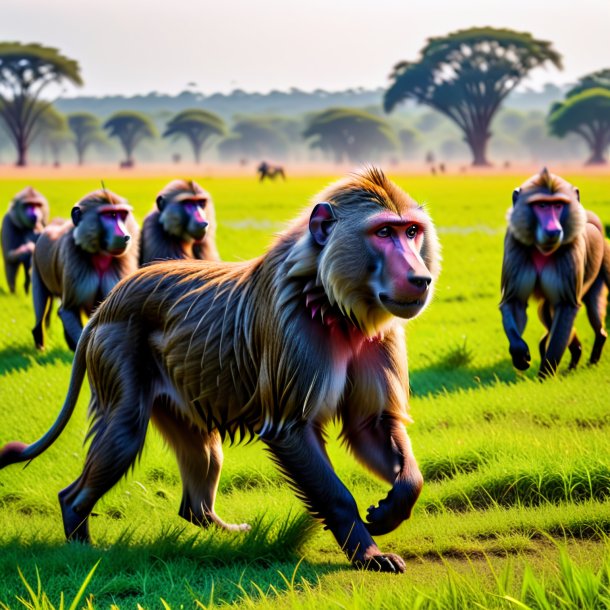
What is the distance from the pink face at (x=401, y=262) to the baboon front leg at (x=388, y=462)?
2.16 feet

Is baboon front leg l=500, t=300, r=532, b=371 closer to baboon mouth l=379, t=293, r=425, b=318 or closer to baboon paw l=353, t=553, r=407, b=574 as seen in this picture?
baboon paw l=353, t=553, r=407, b=574

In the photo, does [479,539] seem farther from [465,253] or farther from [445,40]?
[445,40]

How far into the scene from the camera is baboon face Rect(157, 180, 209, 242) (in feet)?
31.6

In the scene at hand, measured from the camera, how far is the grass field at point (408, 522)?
3.94 m

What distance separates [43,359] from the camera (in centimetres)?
975

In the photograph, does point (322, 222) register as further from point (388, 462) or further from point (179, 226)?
point (179, 226)

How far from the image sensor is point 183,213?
381 inches

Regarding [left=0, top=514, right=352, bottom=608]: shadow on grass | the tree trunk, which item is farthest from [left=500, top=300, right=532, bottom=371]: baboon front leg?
the tree trunk

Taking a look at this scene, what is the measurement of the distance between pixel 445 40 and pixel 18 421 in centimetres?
5449

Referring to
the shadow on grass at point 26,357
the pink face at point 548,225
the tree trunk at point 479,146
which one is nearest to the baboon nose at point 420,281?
the pink face at point 548,225

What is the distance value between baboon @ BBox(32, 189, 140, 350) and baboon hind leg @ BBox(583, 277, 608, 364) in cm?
380

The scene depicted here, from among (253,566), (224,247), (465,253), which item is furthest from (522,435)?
(224,247)

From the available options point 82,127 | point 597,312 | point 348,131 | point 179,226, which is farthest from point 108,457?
point 82,127

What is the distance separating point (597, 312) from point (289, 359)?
532cm
